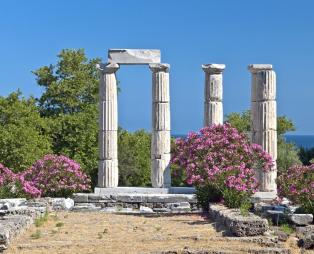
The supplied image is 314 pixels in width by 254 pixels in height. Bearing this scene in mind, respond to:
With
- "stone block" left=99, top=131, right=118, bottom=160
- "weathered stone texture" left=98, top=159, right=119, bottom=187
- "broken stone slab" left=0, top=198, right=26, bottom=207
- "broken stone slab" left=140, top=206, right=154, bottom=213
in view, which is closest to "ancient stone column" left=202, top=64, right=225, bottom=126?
"stone block" left=99, top=131, right=118, bottom=160

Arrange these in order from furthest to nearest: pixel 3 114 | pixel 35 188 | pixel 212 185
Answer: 1. pixel 3 114
2. pixel 35 188
3. pixel 212 185

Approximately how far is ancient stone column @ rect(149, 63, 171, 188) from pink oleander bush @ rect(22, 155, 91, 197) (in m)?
4.24

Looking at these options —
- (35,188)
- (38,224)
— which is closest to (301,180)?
(38,224)

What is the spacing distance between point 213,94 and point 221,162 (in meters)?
9.10

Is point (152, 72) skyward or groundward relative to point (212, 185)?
skyward

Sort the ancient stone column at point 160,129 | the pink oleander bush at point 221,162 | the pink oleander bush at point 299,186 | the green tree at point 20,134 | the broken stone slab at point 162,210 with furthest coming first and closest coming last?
the green tree at point 20,134 → the ancient stone column at point 160,129 → the broken stone slab at point 162,210 → the pink oleander bush at point 221,162 → the pink oleander bush at point 299,186

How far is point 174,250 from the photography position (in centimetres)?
1783

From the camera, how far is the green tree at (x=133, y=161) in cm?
5450

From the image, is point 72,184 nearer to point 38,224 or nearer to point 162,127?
point 162,127

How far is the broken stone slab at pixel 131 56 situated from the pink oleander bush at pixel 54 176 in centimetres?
558

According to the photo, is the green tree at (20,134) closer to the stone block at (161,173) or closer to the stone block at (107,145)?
the stone block at (107,145)

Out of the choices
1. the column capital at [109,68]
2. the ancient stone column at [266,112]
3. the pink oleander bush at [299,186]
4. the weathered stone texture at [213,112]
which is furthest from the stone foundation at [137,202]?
the pink oleander bush at [299,186]

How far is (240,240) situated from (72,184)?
16242mm

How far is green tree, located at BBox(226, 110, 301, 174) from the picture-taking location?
56.6 meters
